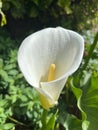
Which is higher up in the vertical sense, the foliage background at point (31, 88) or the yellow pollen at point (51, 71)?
the yellow pollen at point (51, 71)

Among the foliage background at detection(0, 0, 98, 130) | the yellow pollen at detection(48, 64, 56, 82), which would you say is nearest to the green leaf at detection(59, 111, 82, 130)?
the foliage background at detection(0, 0, 98, 130)

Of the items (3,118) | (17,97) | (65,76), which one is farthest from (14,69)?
(65,76)

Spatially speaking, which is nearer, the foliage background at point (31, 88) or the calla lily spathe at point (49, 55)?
the calla lily spathe at point (49, 55)

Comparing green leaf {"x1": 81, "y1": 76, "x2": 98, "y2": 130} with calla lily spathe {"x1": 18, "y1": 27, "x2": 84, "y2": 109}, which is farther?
green leaf {"x1": 81, "y1": 76, "x2": 98, "y2": 130}

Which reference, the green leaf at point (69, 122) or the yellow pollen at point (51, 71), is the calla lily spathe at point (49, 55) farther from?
the green leaf at point (69, 122)

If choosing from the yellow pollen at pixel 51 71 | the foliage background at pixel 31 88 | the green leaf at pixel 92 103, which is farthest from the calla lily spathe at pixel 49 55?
the green leaf at pixel 92 103

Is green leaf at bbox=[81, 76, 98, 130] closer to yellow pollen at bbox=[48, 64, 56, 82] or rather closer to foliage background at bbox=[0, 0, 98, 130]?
foliage background at bbox=[0, 0, 98, 130]

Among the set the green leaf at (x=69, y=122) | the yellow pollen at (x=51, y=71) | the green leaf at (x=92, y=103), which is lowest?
the green leaf at (x=69, y=122)
